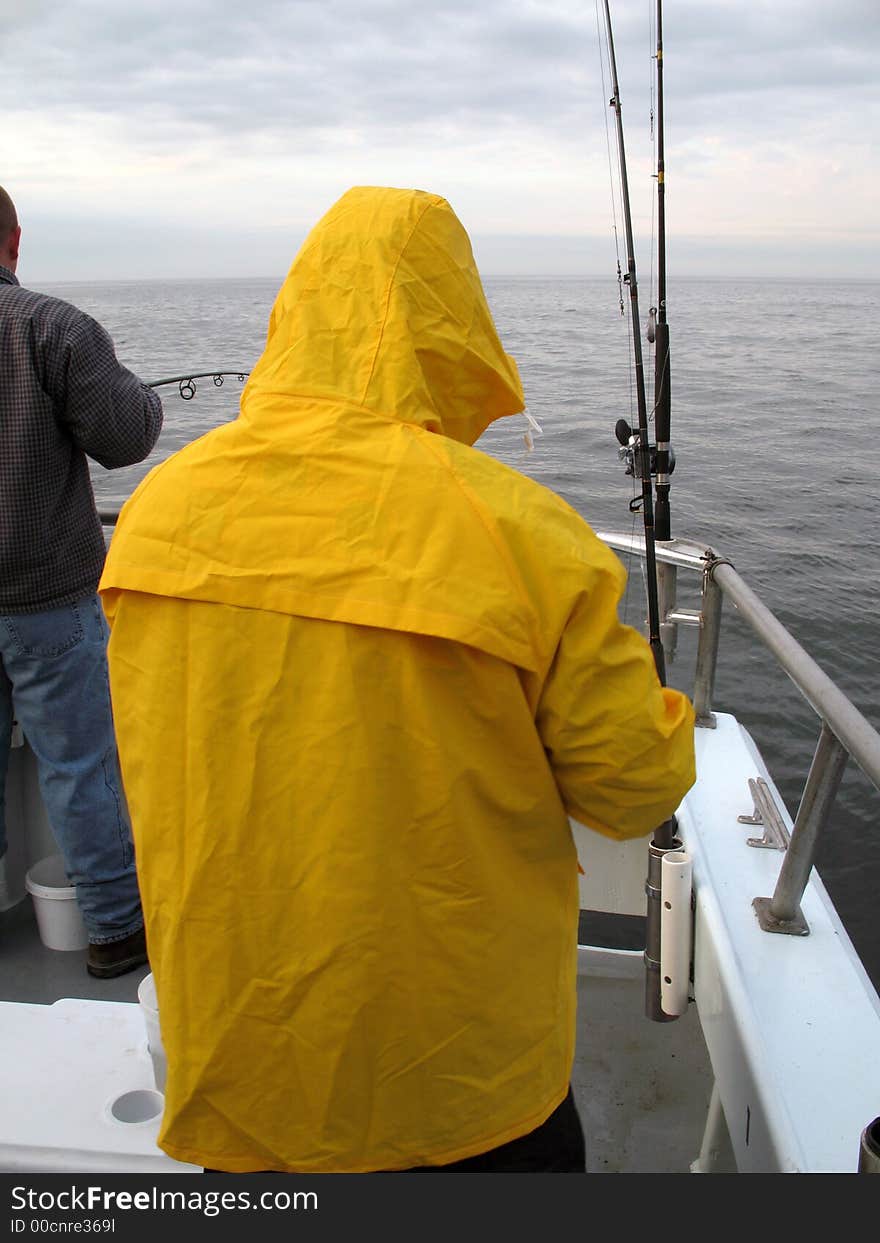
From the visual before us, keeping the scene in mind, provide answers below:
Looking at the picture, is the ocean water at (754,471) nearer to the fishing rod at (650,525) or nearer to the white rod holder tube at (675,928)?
the fishing rod at (650,525)

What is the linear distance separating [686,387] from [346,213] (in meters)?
17.8

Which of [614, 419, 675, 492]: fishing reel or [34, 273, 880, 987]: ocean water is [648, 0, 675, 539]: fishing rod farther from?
[34, 273, 880, 987]: ocean water

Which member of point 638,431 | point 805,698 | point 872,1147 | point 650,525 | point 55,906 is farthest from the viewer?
point 638,431

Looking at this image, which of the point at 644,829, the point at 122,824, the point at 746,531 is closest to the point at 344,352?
the point at 644,829

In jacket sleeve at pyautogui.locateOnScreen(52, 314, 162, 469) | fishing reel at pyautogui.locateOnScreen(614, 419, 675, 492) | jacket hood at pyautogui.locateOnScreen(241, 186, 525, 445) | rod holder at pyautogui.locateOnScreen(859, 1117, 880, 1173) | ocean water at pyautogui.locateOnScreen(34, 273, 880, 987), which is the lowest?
ocean water at pyautogui.locateOnScreen(34, 273, 880, 987)

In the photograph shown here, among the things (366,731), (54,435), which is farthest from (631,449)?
(366,731)

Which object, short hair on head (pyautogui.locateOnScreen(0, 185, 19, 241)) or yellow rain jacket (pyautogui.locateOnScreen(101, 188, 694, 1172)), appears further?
short hair on head (pyautogui.locateOnScreen(0, 185, 19, 241))

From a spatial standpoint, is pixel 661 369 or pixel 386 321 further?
pixel 661 369

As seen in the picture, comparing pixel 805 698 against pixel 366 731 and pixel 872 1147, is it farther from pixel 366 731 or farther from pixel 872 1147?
pixel 366 731

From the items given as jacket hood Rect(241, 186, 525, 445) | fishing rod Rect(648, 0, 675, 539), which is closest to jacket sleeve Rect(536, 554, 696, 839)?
jacket hood Rect(241, 186, 525, 445)

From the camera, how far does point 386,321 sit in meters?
1.05

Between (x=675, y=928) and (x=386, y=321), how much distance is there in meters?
1.25

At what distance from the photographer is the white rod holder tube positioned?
5.87 ft

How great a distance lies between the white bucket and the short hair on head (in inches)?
60.9
